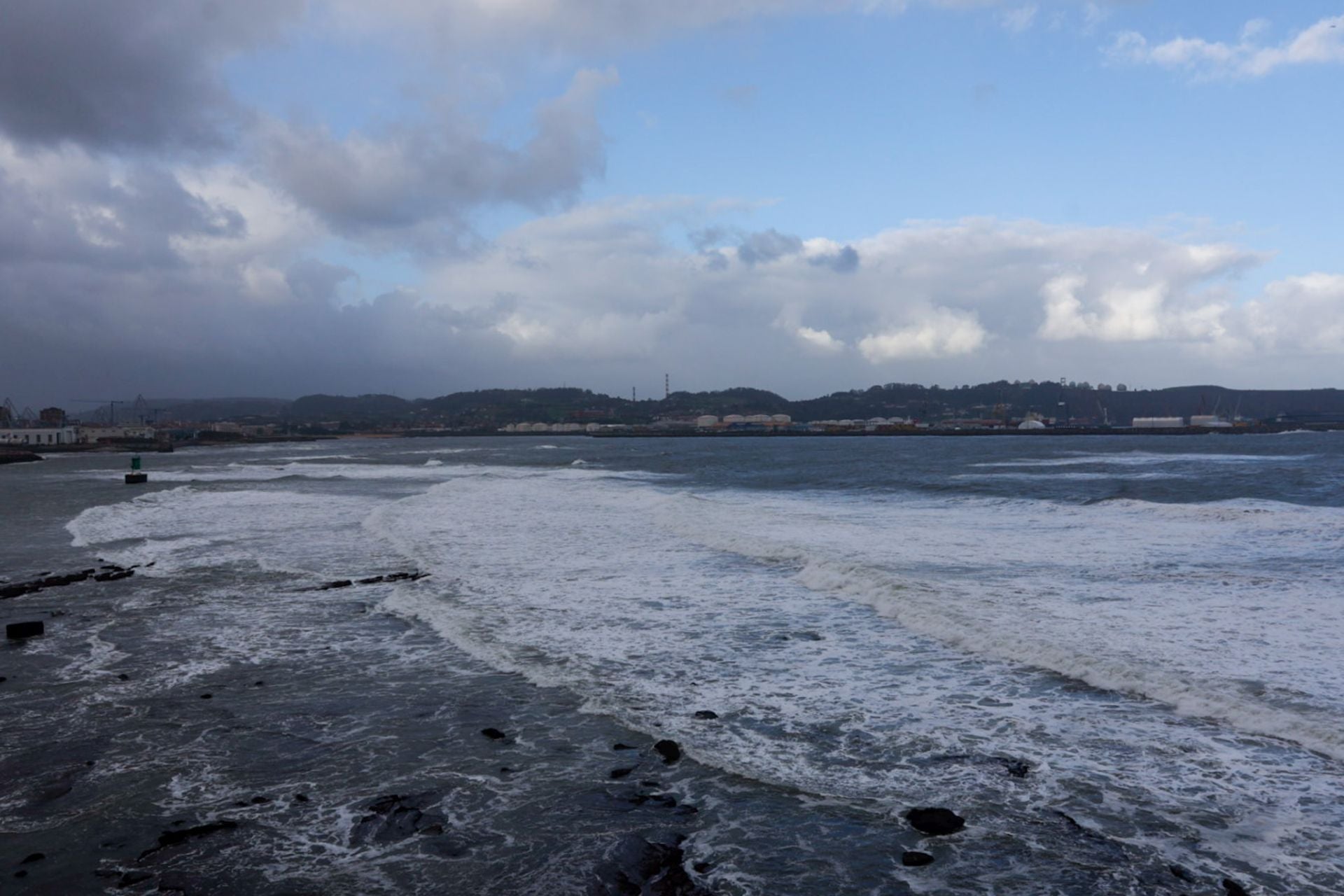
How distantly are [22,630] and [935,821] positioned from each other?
11172 millimetres

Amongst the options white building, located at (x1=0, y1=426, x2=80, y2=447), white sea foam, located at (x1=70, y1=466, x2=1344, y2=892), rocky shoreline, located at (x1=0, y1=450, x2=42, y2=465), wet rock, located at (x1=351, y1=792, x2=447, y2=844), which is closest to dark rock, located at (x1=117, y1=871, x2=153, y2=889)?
wet rock, located at (x1=351, y1=792, x2=447, y2=844)

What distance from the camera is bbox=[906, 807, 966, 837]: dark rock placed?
5.58m

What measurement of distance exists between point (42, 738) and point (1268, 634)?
41.6 ft

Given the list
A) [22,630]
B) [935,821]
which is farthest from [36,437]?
[935,821]

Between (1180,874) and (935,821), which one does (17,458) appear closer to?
(935,821)

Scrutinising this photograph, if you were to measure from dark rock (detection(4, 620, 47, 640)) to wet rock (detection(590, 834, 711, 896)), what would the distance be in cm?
951

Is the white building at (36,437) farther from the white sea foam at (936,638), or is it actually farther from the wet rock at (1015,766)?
the wet rock at (1015,766)

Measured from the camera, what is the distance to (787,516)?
24797 millimetres

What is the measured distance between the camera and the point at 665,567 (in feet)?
53.2

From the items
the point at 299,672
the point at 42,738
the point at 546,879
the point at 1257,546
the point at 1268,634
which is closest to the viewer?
the point at 546,879

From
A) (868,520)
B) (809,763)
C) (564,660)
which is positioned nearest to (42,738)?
(564,660)

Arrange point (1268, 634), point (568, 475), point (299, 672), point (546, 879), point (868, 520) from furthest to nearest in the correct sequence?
point (568, 475), point (868, 520), point (1268, 634), point (299, 672), point (546, 879)

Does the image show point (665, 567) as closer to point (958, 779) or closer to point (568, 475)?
point (958, 779)

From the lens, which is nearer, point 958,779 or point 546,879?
point 546,879
